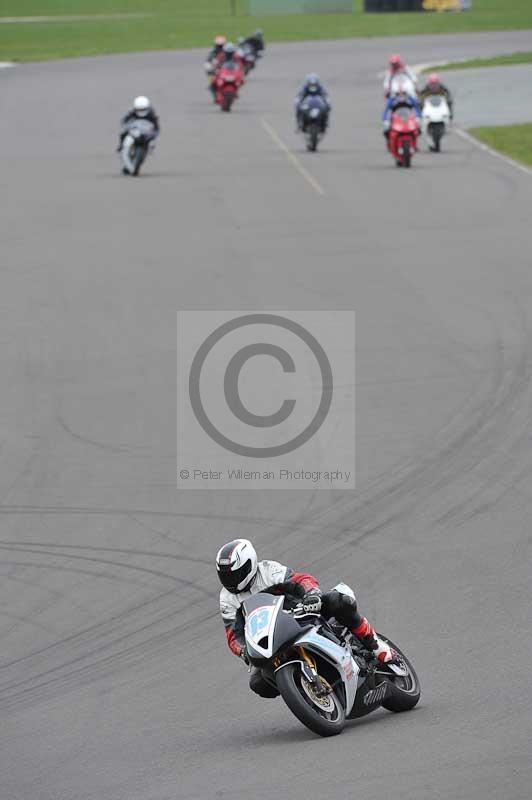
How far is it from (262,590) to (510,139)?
97.5 feet

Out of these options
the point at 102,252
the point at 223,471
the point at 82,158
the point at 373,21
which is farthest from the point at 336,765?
the point at 373,21

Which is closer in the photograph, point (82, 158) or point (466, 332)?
point (466, 332)

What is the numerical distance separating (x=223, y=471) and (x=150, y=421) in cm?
185

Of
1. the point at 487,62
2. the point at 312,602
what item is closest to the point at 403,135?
the point at 312,602

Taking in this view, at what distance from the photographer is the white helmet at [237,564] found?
8578 millimetres

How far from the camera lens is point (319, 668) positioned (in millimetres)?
8602

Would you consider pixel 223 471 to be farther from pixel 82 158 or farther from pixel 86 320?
pixel 82 158

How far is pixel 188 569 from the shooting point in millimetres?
11906

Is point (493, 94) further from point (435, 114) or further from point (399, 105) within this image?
point (399, 105)

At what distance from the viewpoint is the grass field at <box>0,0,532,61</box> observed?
71.9 m

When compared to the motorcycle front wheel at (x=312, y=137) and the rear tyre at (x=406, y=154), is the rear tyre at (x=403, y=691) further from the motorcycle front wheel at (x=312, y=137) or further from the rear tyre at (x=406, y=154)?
the motorcycle front wheel at (x=312, y=137)

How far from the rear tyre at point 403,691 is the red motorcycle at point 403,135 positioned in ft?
78.4

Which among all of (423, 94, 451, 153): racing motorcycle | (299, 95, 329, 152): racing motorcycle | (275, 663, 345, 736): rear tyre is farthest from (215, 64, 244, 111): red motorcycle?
(275, 663, 345, 736): rear tyre

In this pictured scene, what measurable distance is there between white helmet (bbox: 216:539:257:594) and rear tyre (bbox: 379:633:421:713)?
43.2 inches
